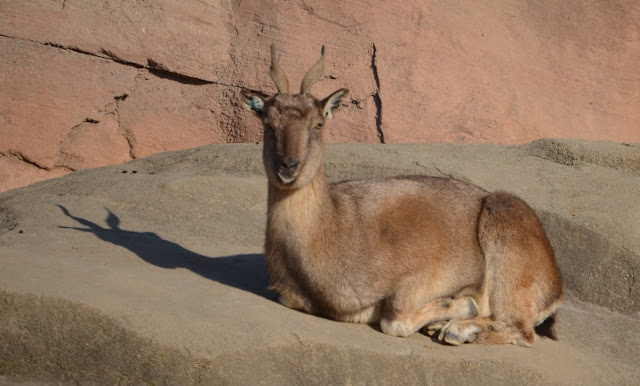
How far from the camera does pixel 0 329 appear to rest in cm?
523

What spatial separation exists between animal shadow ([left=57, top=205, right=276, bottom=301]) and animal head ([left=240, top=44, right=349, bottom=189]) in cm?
108

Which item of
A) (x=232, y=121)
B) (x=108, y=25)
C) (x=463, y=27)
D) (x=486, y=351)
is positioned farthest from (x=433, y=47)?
(x=486, y=351)

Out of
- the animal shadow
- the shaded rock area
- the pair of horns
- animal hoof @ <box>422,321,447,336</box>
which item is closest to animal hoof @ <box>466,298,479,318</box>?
animal hoof @ <box>422,321,447,336</box>

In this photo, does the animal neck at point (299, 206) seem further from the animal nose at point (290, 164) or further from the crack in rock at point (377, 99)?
the crack in rock at point (377, 99)

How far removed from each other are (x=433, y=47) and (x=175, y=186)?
5.06 meters

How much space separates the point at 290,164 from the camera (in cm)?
605

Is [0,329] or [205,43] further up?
[205,43]

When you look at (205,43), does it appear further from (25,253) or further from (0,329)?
(0,329)

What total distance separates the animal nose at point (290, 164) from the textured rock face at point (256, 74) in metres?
5.53

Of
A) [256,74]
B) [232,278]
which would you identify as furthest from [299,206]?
[256,74]

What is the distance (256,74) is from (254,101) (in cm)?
525

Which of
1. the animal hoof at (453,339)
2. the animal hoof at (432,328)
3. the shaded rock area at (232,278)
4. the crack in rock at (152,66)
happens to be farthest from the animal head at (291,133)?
the crack in rock at (152,66)

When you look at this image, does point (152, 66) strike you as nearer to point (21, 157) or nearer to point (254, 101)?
point (21, 157)

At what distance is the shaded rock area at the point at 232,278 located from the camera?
519 cm
